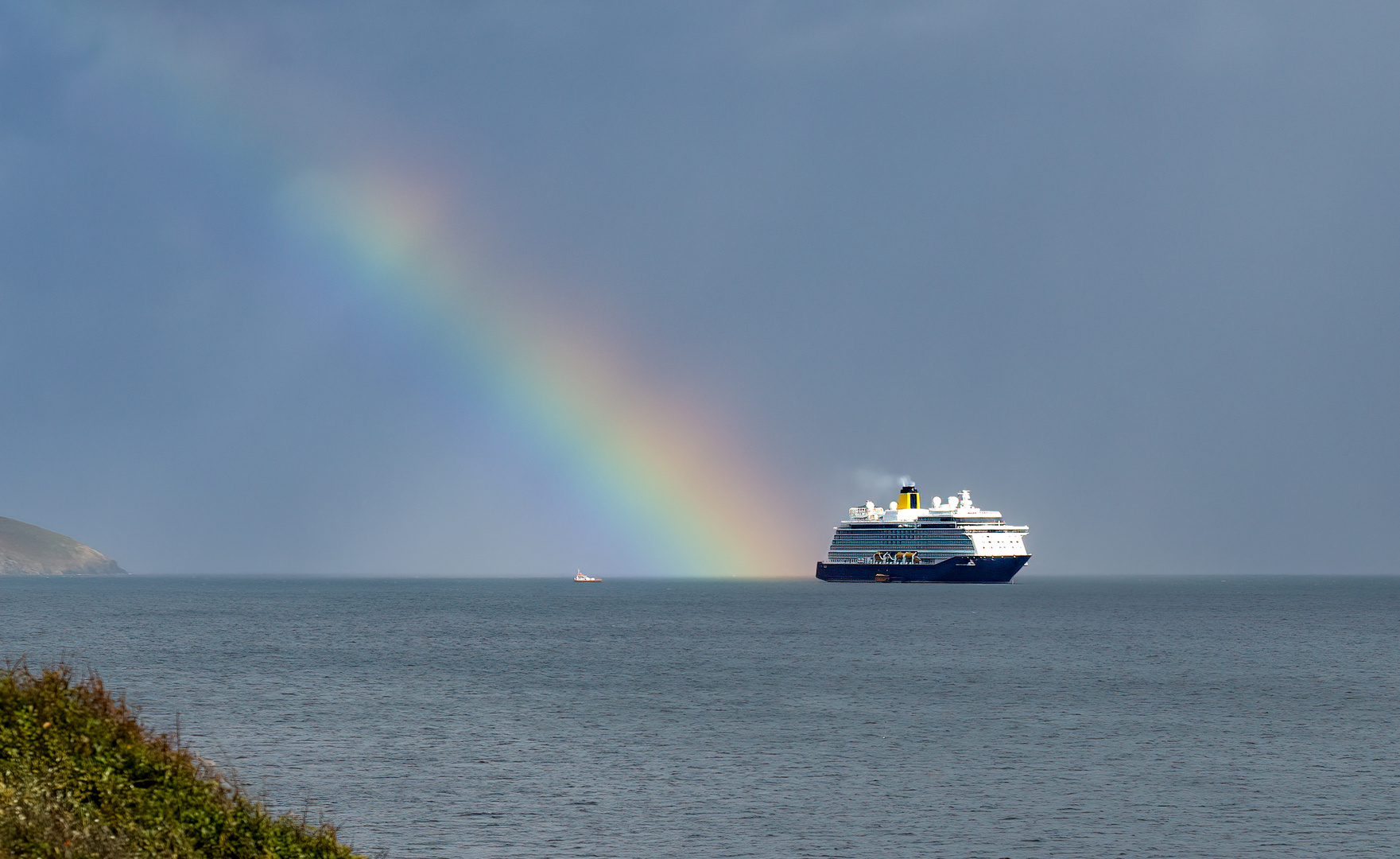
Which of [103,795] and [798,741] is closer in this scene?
[103,795]

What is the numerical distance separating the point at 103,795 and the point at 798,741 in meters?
30.5

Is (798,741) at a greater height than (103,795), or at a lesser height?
lesser

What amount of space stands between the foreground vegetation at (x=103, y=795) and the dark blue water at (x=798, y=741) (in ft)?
32.1

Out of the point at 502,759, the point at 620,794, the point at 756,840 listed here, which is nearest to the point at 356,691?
the point at 502,759

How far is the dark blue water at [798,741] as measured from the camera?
30.7 metres

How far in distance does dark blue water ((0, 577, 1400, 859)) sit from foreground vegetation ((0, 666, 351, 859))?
977 centimetres

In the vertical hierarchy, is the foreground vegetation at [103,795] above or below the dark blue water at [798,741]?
above

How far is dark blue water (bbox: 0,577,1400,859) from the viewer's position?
30672 mm

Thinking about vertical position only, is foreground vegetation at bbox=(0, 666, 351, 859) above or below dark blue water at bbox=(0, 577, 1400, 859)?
above

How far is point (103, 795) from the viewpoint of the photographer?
677 inches

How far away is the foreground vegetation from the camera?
1518cm

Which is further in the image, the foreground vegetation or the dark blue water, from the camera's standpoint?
the dark blue water

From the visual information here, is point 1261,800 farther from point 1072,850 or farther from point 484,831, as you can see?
point 484,831

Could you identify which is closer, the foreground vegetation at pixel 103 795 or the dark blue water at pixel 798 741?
the foreground vegetation at pixel 103 795
